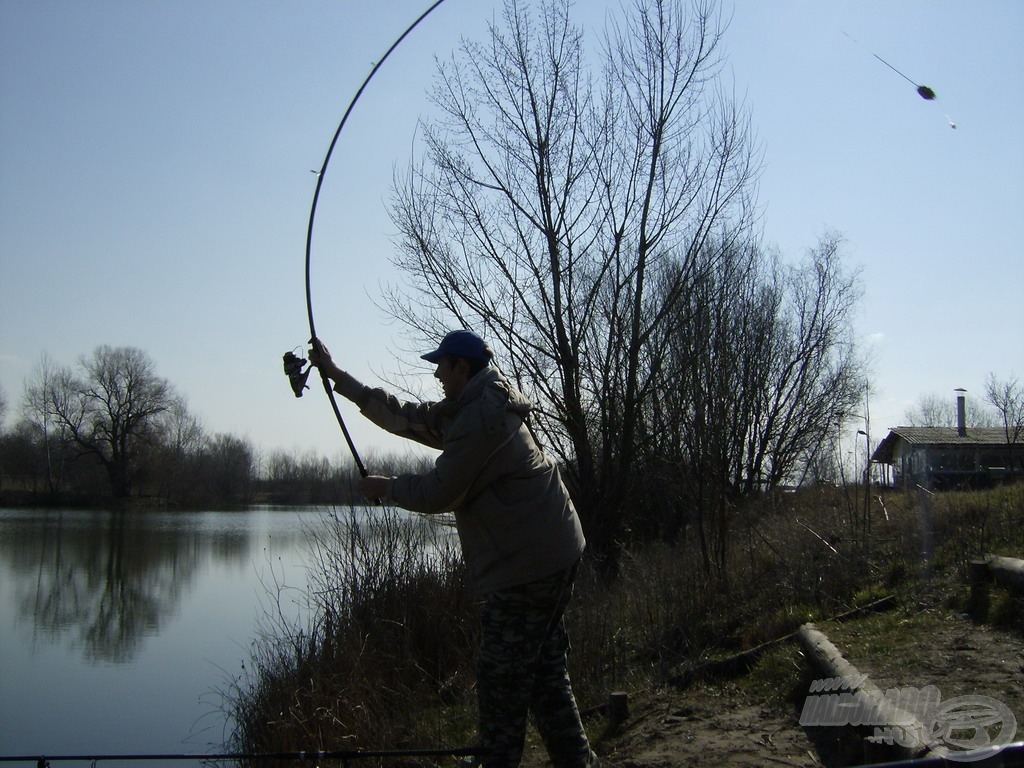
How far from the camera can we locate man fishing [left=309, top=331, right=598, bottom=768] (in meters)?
3.18

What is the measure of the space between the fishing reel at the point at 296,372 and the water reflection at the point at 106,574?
27.1 feet

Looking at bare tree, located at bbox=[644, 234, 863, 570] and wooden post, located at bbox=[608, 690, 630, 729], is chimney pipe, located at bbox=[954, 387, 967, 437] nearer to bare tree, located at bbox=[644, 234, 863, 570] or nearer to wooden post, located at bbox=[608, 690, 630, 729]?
bare tree, located at bbox=[644, 234, 863, 570]

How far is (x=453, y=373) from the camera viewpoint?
3.44 m

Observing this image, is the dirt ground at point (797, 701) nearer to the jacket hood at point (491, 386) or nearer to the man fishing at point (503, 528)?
the man fishing at point (503, 528)

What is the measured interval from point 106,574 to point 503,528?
1553cm

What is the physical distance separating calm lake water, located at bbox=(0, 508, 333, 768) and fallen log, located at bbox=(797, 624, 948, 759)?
4.56 meters

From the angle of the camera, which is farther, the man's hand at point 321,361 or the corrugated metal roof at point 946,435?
the corrugated metal roof at point 946,435

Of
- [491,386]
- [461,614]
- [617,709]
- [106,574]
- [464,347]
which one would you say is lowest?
[106,574]

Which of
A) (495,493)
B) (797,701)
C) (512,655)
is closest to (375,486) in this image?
(495,493)

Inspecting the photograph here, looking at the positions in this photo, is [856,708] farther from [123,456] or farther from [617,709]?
[123,456]

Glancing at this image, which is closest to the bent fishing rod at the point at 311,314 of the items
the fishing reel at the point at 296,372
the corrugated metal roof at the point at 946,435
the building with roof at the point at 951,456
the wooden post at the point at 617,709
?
the fishing reel at the point at 296,372

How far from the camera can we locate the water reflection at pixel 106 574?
11.9 m

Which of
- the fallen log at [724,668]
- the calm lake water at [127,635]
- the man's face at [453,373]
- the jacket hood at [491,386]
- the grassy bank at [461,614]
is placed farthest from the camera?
the calm lake water at [127,635]

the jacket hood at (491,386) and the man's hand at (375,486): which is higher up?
the jacket hood at (491,386)
